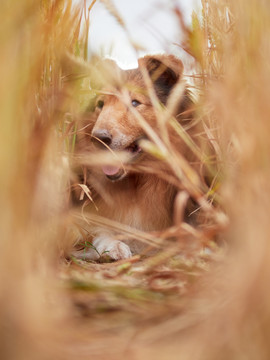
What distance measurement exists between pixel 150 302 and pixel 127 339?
0.69ft

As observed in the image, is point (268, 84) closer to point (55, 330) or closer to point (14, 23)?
point (14, 23)

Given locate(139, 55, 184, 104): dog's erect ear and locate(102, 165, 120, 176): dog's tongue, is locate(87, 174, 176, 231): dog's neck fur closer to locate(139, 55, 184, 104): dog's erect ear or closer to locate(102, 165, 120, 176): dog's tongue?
locate(102, 165, 120, 176): dog's tongue

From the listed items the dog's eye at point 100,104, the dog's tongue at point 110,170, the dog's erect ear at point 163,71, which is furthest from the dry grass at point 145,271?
the dog's eye at point 100,104

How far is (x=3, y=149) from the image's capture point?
944 millimetres

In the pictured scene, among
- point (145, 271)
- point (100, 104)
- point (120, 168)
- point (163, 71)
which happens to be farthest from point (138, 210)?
point (145, 271)

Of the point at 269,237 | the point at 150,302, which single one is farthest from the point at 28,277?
the point at 269,237

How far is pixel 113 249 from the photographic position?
261 centimetres

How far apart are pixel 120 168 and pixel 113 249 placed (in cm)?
58

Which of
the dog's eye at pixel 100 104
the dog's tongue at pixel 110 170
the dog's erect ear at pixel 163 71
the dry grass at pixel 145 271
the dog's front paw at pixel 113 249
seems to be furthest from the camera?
the dog's eye at pixel 100 104

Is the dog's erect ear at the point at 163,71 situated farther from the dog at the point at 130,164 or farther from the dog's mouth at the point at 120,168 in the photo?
the dog's mouth at the point at 120,168

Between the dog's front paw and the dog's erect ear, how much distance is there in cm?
113

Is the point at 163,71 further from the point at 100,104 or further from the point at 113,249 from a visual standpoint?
the point at 113,249

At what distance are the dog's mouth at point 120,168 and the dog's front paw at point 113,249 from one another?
17.1 inches

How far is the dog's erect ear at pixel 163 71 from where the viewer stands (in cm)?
302
